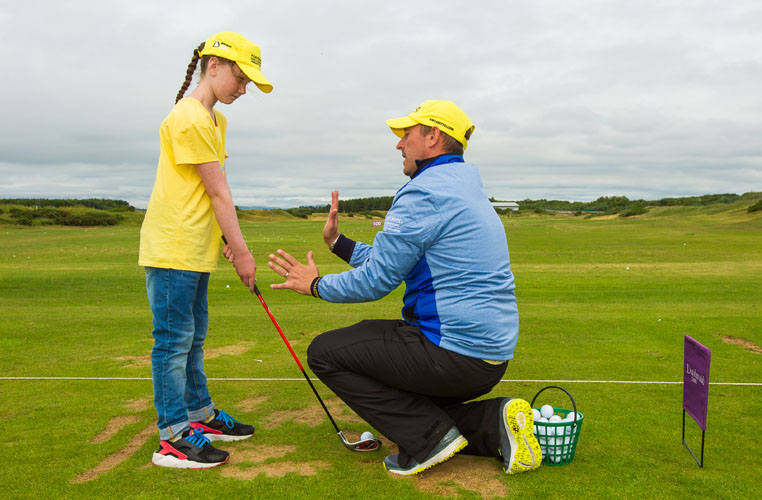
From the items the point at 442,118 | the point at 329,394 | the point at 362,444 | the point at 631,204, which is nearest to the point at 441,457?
the point at 362,444

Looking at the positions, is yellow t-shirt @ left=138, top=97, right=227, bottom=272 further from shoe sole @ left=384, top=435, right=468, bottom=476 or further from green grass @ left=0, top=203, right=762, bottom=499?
A: shoe sole @ left=384, top=435, right=468, bottom=476

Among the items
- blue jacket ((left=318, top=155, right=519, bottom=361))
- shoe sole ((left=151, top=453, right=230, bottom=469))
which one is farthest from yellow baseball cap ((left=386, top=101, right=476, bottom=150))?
shoe sole ((left=151, top=453, right=230, bottom=469))

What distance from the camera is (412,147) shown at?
3980 millimetres

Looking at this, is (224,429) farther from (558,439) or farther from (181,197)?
(558,439)

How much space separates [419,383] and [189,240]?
1.72m

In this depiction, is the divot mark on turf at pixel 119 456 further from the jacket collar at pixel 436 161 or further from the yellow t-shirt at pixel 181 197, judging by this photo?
the jacket collar at pixel 436 161

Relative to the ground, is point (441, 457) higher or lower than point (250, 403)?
higher

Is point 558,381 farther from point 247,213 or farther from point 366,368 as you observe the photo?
point 247,213

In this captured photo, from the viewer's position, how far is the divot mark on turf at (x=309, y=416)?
4.51m

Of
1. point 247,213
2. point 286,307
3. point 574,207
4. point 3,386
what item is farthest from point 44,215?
point 574,207

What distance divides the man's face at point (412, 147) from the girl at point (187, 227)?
0.97m

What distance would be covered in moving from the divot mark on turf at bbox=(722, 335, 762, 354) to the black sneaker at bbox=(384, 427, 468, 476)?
5009mm

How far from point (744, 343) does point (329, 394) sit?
17.7ft

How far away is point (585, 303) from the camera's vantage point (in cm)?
1178
